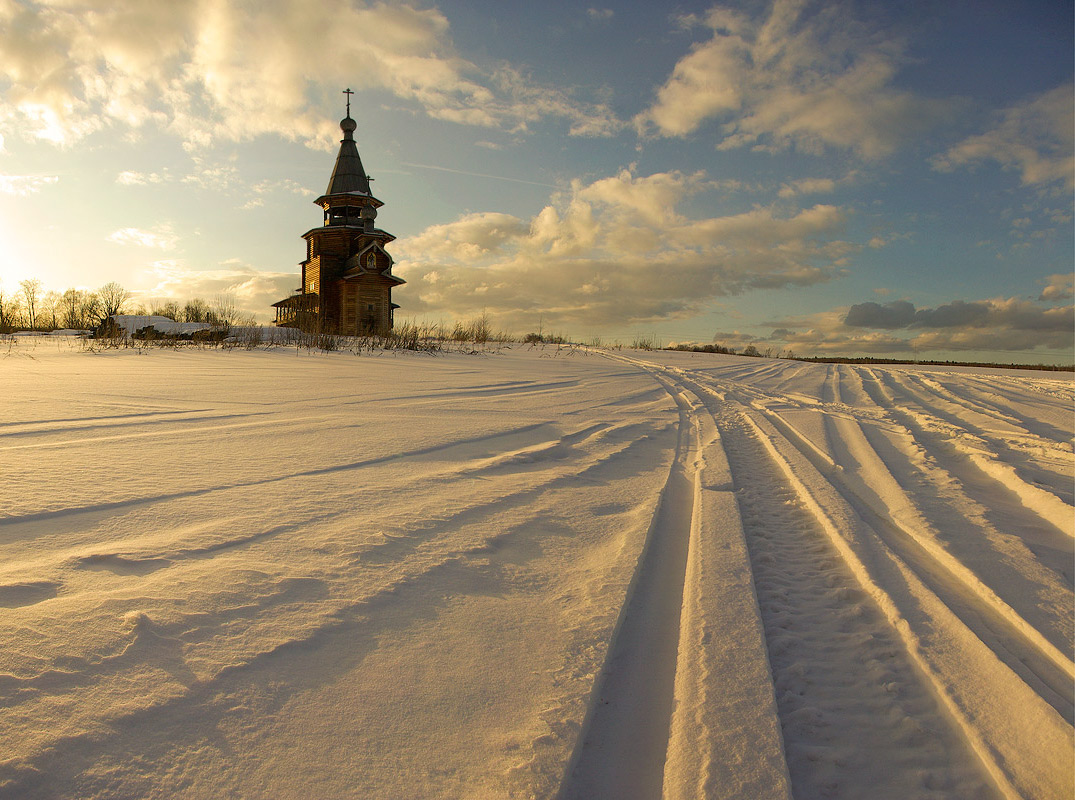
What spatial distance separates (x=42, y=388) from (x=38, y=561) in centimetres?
401

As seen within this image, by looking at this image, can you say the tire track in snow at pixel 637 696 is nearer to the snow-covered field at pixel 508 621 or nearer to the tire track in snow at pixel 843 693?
the snow-covered field at pixel 508 621

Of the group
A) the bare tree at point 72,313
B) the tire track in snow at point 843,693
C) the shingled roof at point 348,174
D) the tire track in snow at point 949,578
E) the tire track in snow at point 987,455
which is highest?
the shingled roof at point 348,174

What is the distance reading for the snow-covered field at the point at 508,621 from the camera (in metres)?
1.17

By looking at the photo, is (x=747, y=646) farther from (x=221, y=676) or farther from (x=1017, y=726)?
(x=221, y=676)

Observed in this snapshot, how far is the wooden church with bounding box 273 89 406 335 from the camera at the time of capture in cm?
2680

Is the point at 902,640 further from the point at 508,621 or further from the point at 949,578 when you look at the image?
the point at 508,621

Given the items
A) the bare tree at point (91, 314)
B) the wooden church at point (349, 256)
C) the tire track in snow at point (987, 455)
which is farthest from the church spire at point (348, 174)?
the tire track in snow at point (987, 455)

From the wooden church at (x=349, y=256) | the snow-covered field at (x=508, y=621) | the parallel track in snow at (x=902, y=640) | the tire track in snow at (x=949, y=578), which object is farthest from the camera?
the wooden church at (x=349, y=256)

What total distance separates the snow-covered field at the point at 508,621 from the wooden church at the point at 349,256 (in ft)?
79.5

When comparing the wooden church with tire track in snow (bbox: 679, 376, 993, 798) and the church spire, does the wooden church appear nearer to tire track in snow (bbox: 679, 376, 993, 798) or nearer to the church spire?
the church spire

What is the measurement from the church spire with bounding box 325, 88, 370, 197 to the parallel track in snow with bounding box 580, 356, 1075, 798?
97.8 feet

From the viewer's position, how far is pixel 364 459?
314cm

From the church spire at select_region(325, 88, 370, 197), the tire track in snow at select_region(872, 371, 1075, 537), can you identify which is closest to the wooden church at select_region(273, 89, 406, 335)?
the church spire at select_region(325, 88, 370, 197)

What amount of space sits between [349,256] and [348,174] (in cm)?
457
